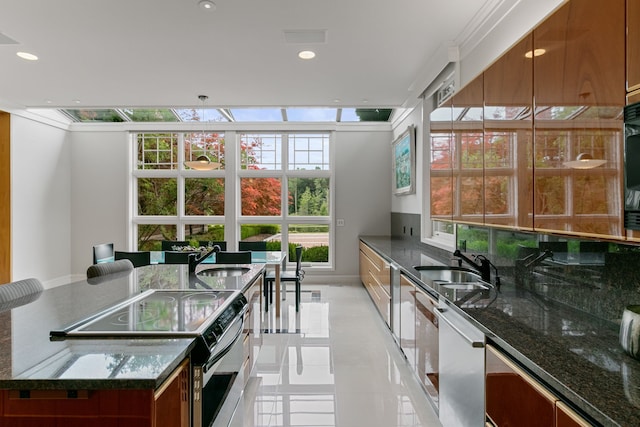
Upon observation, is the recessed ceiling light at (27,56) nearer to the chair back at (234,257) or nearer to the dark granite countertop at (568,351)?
the chair back at (234,257)

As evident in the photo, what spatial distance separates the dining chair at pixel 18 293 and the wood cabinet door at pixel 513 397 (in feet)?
7.48

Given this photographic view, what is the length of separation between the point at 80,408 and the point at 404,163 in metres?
5.01

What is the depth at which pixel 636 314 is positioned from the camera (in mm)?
1125

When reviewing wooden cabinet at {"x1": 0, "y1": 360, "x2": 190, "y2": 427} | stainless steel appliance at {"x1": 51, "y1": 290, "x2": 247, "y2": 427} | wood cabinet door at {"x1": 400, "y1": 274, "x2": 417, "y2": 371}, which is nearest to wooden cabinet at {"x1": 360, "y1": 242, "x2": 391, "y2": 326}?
wood cabinet door at {"x1": 400, "y1": 274, "x2": 417, "y2": 371}

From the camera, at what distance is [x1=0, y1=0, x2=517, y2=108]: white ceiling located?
273 centimetres

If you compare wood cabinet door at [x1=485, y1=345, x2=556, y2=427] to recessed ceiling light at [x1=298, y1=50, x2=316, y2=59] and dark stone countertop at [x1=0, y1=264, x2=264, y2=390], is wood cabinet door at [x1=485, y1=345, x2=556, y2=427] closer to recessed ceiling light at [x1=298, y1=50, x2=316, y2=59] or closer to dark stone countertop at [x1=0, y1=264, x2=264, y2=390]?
dark stone countertop at [x1=0, y1=264, x2=264, y2=390]

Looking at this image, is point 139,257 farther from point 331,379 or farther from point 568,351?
point 568,351

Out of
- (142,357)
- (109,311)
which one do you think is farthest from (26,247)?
(142,357)

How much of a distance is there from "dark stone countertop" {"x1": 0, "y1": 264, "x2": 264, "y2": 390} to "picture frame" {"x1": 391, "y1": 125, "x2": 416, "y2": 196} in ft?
13.1

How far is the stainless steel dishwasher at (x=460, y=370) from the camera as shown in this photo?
61.6 inches

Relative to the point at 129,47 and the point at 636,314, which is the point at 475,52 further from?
the point at 129,47

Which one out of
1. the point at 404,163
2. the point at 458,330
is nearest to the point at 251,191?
the point at 404,163

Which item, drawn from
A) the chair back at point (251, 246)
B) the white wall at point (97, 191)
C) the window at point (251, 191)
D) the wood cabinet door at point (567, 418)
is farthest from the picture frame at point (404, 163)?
the white wall at point (97, 191)

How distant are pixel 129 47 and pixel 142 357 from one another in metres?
3.26
